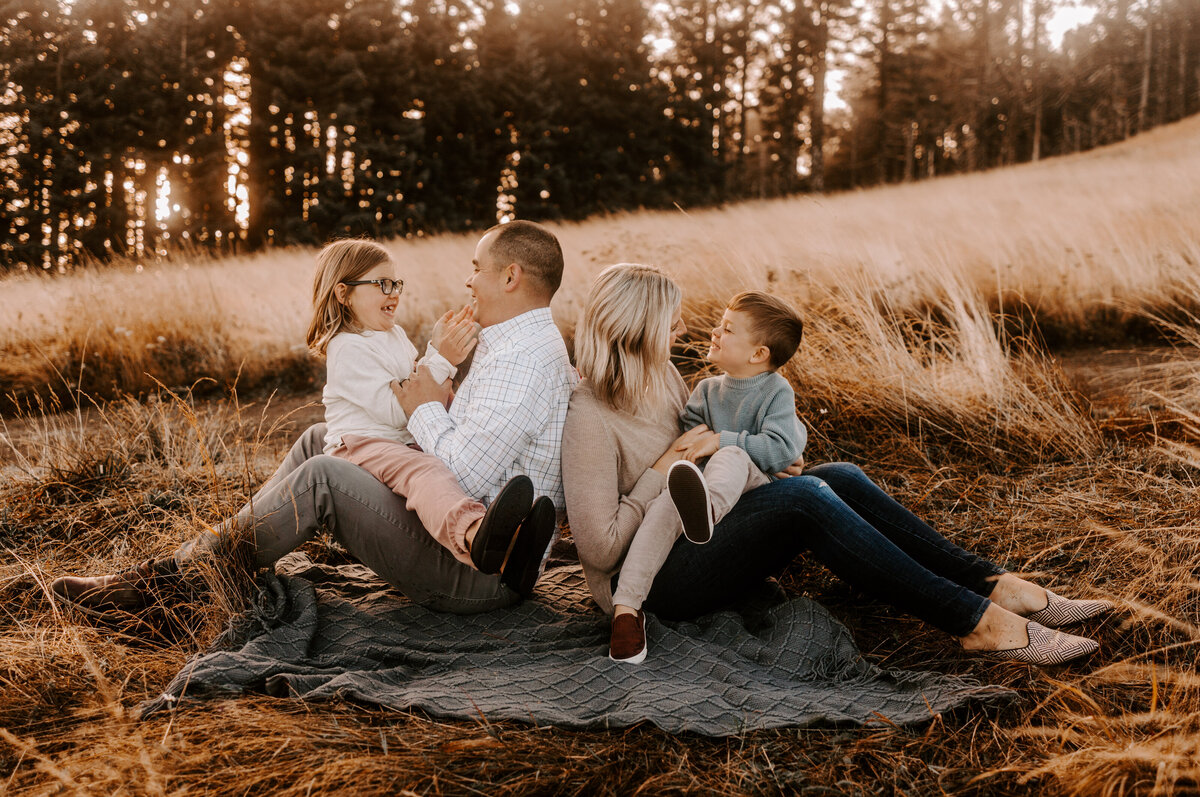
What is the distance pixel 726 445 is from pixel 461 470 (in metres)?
0.83

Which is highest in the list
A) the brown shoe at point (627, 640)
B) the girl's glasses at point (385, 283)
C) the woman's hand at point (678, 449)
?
the girl's glasses at point (385, 283)

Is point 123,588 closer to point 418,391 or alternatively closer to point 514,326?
point 418,391

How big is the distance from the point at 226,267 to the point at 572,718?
865 cm

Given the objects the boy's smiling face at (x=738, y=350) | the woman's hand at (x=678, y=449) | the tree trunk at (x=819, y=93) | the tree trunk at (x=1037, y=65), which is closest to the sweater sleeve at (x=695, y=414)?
the boy's smiling face at (x=738, y=350)

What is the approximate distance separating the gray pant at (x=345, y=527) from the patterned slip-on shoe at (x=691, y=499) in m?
0.75

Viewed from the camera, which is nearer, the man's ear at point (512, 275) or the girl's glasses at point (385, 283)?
the man's ear at point (512, 275)

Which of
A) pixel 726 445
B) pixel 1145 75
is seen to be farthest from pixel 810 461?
pixel 1145 75

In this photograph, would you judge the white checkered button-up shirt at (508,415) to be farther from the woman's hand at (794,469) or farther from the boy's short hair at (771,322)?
the woman's hand at (794,469)

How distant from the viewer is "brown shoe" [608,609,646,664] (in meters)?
2.17

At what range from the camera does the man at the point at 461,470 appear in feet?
7.59

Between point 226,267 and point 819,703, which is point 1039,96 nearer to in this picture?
point 226,267

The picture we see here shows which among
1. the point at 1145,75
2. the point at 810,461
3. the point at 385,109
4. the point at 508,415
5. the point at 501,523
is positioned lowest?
the point at 810,461

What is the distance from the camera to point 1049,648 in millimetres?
2129

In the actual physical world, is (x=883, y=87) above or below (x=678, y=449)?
above
